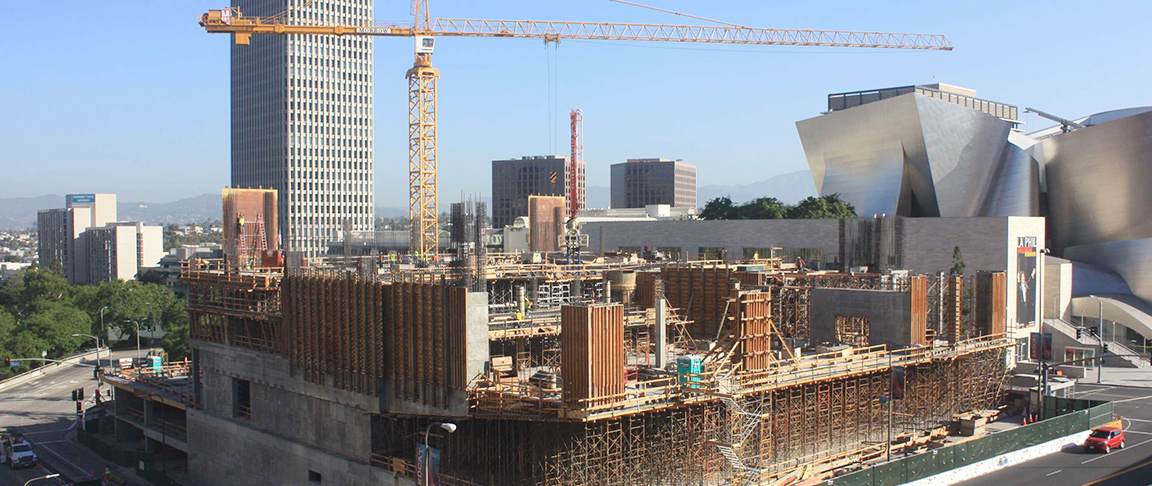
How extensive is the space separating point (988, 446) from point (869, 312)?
10558 millimetres

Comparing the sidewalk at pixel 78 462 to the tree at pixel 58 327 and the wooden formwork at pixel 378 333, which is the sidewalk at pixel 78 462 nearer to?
the wooden formwork at pixel 378 333

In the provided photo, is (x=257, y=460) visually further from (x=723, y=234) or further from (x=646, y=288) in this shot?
(x=723, y=234)

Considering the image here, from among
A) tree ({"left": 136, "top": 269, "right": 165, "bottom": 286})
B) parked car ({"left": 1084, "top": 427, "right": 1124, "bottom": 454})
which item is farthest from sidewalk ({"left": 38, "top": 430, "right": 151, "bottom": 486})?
tree ({"left": 136, "top": 269, "right": 165, "bottom": 286})

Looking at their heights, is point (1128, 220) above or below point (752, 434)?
above

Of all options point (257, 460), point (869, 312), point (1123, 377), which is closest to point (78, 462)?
point (257, 460)

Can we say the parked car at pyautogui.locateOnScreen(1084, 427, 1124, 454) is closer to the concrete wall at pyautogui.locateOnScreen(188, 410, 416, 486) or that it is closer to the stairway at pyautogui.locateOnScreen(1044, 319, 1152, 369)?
the stairway at pyautogui.locateOnScreen(1044, 319, 1152, 369)

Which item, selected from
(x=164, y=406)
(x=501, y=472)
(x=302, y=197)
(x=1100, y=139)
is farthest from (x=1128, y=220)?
(x=302, y=197)

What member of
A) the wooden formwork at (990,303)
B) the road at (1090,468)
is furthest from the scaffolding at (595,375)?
the road at (1090,468)

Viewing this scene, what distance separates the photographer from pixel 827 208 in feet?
309

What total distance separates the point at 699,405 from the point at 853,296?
19.5 metres

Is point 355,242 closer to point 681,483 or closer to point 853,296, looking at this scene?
point 853,296

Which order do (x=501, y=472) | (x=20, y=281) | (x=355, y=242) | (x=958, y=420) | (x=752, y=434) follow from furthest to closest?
(x=20, y=281) → (x=355, y=242) → (x=958, y=420) → (x=752, y=434) → (x=501, y=472)

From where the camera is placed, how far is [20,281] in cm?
15975

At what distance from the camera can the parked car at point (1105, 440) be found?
4216cm
